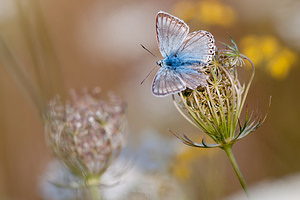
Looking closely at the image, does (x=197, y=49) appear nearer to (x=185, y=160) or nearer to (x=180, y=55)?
(x=180, y=55)

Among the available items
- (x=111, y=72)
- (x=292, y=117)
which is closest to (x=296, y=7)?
(x=292, y=117)

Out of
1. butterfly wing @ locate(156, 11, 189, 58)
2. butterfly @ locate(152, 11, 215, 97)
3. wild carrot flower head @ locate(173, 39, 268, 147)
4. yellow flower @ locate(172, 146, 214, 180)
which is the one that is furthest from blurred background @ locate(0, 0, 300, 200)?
butterfly wing @ locate(156, 11, 189, 58)

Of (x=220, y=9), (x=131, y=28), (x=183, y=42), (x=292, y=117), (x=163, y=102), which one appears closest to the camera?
(x=183, y=42)

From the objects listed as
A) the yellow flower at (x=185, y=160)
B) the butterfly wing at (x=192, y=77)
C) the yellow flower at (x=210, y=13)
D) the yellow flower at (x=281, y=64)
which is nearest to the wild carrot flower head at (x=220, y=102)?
the butterfly wing at (x=192, y=77)

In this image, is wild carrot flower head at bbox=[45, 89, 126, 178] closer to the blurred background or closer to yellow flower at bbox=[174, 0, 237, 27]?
the blurred background

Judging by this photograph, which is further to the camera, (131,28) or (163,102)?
(131,28)

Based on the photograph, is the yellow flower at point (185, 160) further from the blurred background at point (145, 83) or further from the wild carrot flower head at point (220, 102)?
the wild carrot flower head at point (220, 102)

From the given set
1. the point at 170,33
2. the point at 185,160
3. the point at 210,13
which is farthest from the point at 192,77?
the point at 210,13

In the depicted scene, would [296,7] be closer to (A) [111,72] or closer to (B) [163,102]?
(B) [163,102]
